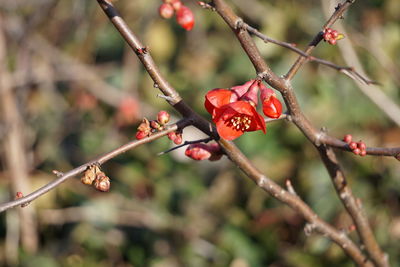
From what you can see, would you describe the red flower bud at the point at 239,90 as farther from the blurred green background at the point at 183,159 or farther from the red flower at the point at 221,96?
the blurred green background at the point at 183,159

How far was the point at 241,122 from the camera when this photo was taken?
3.65 feet

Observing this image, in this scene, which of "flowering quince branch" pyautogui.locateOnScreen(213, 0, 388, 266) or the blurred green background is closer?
"flowering quince branch" pyautogui.locateOnScreen(213, 0, 388, 266)

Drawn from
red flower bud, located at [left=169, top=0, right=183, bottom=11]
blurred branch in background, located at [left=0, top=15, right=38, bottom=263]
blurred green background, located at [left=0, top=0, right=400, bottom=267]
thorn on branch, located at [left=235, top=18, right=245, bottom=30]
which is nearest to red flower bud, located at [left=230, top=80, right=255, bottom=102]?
thorn on branch, located at [left=235, top=18, right=245, bottom=30]

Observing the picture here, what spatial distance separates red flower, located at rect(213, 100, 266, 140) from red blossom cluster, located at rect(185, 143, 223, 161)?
107 millimetres

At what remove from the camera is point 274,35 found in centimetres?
298

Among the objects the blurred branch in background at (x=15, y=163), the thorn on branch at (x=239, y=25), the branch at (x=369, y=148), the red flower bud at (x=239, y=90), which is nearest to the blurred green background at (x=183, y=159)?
the blurred branch in background at (x=15, y=163)

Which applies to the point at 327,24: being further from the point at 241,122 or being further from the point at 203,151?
the point at 203,151

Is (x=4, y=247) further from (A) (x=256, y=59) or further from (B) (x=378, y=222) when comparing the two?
(A) (x=256, y=59)

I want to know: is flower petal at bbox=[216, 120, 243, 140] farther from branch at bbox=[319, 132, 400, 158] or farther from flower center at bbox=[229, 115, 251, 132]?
branch at bbox=[319, 132, 400, 158]

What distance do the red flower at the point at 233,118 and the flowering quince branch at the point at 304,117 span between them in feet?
0.21

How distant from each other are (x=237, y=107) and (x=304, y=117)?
205mm

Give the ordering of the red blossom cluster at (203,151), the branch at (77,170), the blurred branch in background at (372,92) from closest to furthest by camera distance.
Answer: the branch at (77,170) → the red blossom cluster at (203,151) → the blurred branch in background at (372,92)

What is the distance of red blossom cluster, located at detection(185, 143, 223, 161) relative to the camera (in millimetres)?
1154

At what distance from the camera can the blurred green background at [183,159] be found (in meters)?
2.47
